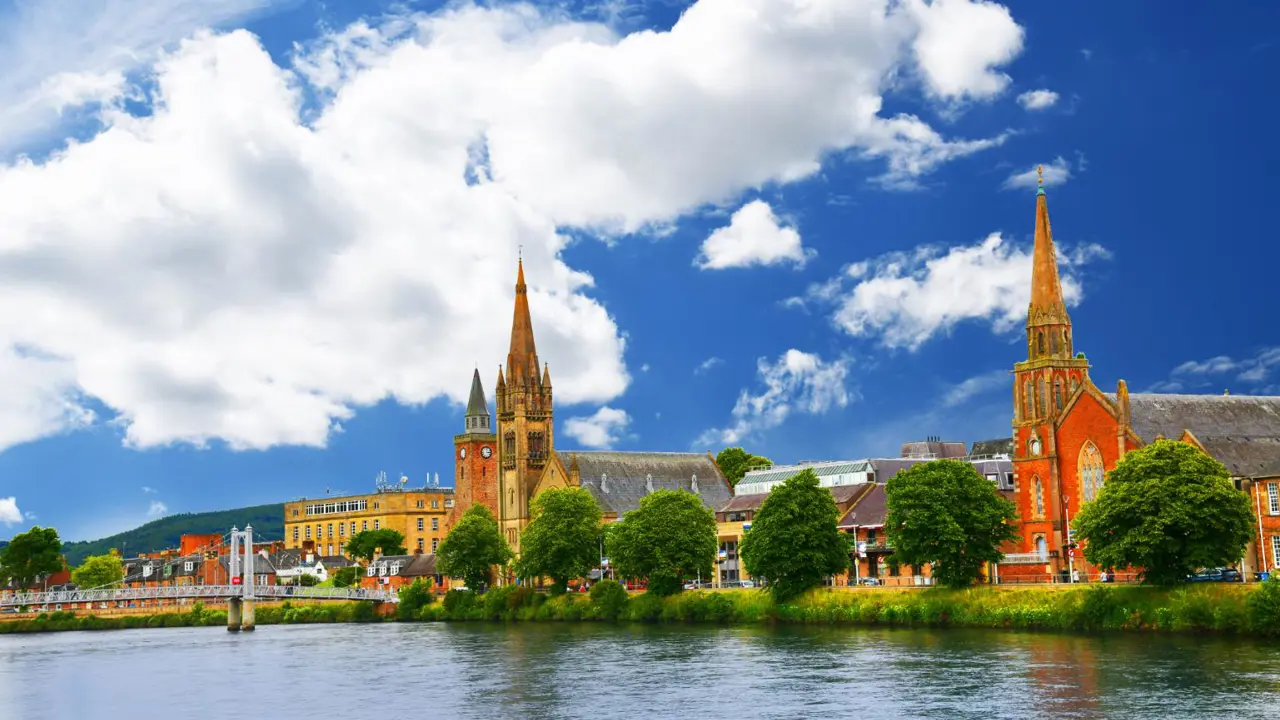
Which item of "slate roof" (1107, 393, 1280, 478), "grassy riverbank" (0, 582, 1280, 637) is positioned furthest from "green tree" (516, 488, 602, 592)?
"slate roof" (1107, 393, 1280, 478)

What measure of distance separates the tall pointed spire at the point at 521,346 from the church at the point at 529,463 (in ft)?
0.09

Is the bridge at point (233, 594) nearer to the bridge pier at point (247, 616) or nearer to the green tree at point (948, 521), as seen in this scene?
the bridge pier at point (247, 616)

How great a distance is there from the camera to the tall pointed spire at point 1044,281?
374ft

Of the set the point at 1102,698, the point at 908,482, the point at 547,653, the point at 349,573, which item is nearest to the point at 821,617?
the point at 908,482

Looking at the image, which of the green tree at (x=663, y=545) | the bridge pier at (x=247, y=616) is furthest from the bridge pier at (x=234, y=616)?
the green tree at (x=663, y=545)

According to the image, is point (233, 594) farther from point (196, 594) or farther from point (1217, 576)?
point (1217, 576)

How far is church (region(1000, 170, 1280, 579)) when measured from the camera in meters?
101

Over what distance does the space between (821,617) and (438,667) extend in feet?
100

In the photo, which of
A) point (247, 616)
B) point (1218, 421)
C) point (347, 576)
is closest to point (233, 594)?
point (247, 616)

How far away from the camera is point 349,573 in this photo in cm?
19175

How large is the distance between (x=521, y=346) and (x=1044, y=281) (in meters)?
84.5

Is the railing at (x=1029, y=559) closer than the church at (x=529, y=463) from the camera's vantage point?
Yes

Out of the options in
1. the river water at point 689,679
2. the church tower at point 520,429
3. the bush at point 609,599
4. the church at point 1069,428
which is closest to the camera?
the river water at point 689,679

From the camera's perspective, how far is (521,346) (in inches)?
7224
